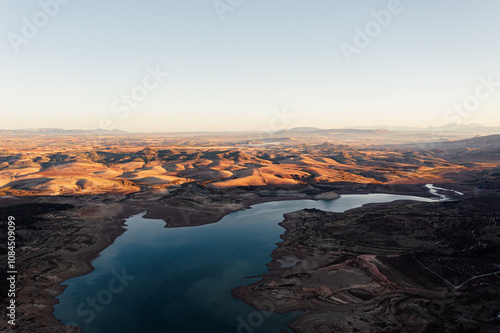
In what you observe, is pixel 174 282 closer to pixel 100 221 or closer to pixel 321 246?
pixel 321 246

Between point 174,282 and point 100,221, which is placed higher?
point 100,221

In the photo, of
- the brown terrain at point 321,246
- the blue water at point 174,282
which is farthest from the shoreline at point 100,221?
the blue water at point 174,282

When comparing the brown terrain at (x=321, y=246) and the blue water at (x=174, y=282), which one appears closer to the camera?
the blue water at (x=174, y=282)

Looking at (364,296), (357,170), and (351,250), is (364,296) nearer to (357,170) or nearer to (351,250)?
(351,250)

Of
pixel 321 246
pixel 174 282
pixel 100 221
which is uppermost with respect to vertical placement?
pixel 100 221

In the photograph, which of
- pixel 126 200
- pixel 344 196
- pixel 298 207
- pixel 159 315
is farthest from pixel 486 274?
pixel 126 200

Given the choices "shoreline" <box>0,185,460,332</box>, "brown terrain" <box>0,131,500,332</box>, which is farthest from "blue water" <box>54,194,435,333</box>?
"brown terrain" <box>0,131,500,332</box>

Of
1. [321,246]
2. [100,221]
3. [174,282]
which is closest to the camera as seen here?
[174,282]

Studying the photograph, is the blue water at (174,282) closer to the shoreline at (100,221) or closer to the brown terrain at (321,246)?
the shoreline at (100,221)

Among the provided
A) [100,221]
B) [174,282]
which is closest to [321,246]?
[174,282]
